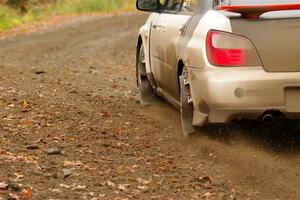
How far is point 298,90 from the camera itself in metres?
5.93

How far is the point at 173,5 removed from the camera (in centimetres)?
785

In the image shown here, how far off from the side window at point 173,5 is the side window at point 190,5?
0.27m

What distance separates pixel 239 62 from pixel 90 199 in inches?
68.6

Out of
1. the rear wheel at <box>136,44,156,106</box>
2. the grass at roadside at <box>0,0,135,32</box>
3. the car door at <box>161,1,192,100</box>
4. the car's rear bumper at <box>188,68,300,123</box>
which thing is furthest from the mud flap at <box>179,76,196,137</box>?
the grass at roadside at <box>0,0,135,32</box>

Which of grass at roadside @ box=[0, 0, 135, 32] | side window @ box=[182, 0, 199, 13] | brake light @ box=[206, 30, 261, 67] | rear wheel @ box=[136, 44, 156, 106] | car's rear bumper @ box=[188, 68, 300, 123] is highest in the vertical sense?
side window @ box=[182, 0, 199, 13]

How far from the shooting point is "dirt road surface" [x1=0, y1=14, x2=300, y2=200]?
541 centimetres

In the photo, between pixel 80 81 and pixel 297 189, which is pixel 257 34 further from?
pixel 80 81

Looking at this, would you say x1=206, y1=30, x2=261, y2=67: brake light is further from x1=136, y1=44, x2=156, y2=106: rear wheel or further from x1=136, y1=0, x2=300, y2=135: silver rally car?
x1=136, y1=44, x2=156, y2=106: rear wheel

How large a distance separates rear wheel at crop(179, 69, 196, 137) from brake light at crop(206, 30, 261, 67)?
676 mm

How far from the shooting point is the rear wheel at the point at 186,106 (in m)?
6.67

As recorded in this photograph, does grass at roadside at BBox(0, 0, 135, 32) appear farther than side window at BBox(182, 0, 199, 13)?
Yes

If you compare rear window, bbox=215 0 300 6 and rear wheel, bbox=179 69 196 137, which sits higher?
rear window, bbox=215 0 300 6

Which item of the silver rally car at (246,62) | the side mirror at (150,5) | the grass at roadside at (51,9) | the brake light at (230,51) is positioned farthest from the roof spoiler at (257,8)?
the grass at roadside at (51,9)

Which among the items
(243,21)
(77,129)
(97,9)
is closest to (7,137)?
(77,129)
